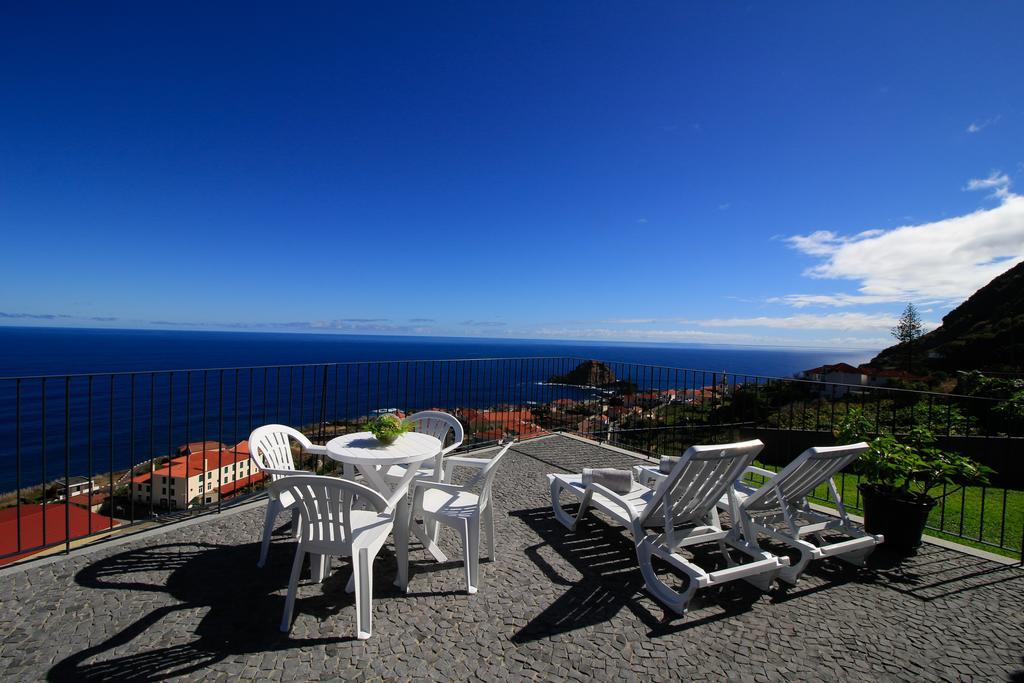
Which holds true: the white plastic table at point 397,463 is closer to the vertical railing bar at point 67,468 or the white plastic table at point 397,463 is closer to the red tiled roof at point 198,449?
the red tiled roof at point 198,449

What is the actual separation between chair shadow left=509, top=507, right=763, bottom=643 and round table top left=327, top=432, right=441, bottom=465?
3.59 feet

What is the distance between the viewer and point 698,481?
2637mm

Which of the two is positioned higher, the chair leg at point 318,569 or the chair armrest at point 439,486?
the chair armrest at point 439,486

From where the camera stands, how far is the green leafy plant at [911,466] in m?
2.99

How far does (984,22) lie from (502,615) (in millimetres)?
7995

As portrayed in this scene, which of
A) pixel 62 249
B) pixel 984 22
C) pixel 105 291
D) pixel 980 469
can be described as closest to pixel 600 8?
pixel 984 22

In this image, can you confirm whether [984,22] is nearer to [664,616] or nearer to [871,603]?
[871,603]

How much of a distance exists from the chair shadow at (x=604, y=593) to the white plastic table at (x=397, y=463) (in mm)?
805

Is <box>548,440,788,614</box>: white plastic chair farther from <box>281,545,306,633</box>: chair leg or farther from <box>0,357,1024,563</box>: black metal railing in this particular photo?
<box>281,545,306,633</box>: chair leg

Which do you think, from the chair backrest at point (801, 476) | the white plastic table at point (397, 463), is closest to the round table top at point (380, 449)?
the white plastic table at point (397, 463)

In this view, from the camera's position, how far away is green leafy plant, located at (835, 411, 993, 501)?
2.99 m

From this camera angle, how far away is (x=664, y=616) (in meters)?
2.37

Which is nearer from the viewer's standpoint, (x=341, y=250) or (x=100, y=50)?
(x=100, y=50)

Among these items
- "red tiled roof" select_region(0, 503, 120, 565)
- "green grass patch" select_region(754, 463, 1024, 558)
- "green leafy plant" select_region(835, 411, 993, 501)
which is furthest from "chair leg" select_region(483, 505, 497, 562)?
"red tiled roof" select_region(0, 503, 120, 565)
